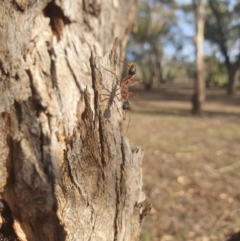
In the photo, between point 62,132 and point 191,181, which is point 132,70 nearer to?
point 62,132

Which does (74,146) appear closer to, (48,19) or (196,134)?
(48,19)

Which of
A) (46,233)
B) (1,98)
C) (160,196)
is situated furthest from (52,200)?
(160,196)

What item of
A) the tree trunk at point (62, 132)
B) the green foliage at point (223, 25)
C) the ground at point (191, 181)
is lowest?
the ground at point (191, 181)

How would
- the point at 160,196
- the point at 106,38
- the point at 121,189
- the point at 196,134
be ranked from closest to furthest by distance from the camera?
the point at 121,189, the point at 106,38, the point at 160,196, the point at 196,134

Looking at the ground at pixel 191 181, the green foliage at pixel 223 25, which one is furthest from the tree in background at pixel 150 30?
the ground at pixel 191 181

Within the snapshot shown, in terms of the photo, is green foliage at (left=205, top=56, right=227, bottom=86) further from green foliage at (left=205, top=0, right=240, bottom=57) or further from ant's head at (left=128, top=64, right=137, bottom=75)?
ant's head at (left=128, top=64, right=137, bottom=75)

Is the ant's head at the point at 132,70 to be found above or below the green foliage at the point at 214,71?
above

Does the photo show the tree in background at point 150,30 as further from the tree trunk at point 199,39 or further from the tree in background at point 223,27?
the tree trunk at point 199,39
